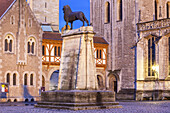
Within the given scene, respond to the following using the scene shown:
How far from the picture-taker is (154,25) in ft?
131

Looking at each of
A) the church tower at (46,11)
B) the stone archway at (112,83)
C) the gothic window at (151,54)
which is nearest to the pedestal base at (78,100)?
the gothic window at (151,54)

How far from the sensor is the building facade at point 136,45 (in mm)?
39125

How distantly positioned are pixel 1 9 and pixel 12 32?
441cm

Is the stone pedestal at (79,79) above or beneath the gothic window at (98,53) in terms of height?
beneath

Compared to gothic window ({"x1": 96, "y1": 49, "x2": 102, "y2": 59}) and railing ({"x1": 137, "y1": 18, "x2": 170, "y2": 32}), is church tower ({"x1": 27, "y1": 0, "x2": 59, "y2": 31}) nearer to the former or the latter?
gothic window ({"x1": 96, "y1": 49, "x2": 102, "y2": 59})

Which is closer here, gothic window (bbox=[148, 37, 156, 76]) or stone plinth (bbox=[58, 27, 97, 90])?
stone plinth (bbox=[58, 27, 97, 90])

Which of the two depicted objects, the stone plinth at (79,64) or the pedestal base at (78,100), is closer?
the pedestal base at (78,100)

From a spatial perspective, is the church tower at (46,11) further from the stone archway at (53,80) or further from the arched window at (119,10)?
the arched window at (119,10)

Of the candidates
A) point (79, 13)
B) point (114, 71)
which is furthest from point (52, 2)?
point (79, 13)

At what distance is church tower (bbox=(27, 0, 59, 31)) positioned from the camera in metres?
53.8

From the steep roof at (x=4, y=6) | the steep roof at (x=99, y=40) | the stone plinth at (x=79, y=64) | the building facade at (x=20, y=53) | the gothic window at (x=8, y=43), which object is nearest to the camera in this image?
the stone plinth at (x=79, y=64)

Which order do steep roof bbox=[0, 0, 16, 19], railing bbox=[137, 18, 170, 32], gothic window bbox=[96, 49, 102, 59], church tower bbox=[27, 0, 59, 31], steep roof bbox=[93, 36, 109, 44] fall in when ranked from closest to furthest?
railing bbox=[137, 18, 170, 32]
steep roof bbox=[0, 0, 16, 19]
steep roof bbox=[93, 36, 109, 44]
gothic window bbox=[96, 49, 102, 59]
church tower bbox=[27, 0, 59, 31]

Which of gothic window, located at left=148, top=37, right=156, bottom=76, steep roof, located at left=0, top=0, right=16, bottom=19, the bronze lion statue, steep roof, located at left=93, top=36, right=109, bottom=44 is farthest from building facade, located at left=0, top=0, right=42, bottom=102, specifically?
the bronze lion statue

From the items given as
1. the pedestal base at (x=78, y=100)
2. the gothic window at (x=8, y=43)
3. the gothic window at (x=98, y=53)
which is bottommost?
the pedestal base at (x=78, y=100)
